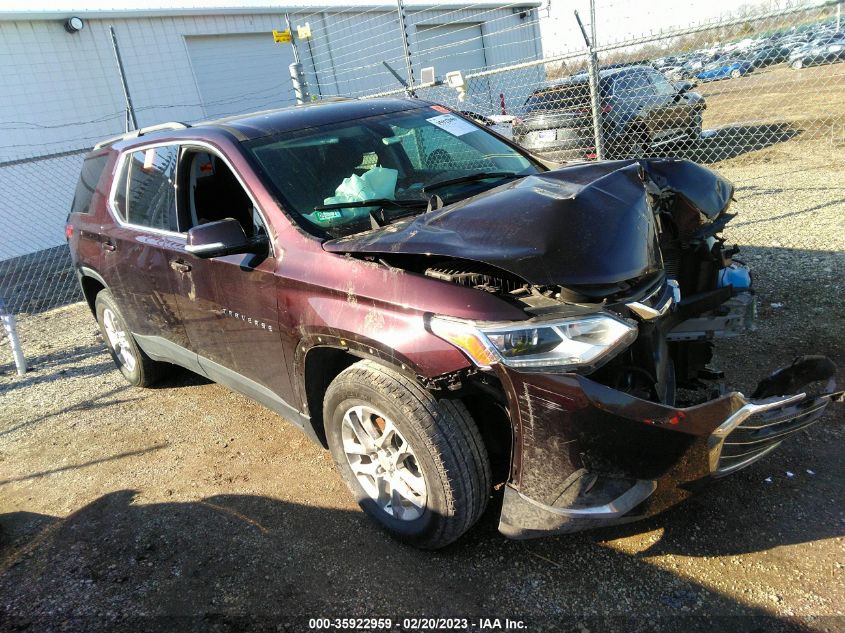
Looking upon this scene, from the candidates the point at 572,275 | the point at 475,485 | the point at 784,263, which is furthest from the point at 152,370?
the point at 784,263

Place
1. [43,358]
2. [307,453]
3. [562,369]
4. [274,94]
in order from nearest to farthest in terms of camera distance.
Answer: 1. [562,369]
2. [307,453]
3. [43,358]
4. [274,94]

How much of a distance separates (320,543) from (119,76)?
13643 mm

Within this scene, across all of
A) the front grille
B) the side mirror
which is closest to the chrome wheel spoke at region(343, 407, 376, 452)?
the side mirror

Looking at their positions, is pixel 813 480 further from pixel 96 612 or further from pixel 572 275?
pixel 96 612

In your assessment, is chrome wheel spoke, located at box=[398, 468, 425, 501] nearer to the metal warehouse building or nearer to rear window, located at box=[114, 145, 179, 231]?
rear window, located at box=[114, 145, 179, 231]

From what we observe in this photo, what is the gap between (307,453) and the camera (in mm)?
3830

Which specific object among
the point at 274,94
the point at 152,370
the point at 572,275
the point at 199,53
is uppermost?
the point at 199,53

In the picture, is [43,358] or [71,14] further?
[71,14]

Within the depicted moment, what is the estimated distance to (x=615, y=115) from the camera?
8.59 m

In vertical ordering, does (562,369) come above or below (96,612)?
above

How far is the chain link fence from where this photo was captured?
6711 mm

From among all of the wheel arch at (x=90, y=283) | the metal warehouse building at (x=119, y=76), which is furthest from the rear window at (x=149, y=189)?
the metal warehouse building at (x=119, y=76)

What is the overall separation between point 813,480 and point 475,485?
1.63 meters

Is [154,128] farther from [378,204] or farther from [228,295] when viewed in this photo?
[378,204]
